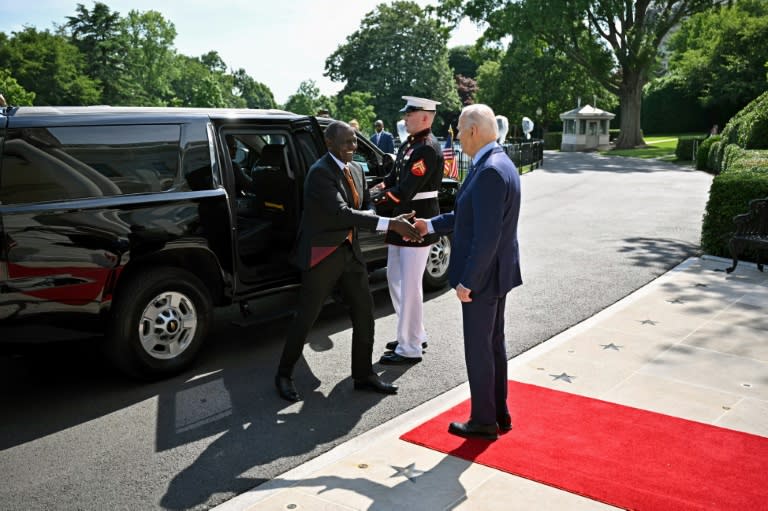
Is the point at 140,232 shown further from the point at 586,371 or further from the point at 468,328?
the point at 586,371

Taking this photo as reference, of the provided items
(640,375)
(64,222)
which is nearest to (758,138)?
(640,375)

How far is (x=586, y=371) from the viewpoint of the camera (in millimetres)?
6020

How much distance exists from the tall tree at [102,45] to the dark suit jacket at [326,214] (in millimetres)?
78907

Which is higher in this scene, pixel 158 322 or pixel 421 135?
pixel 421 135

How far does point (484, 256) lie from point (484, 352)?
0.64 metres

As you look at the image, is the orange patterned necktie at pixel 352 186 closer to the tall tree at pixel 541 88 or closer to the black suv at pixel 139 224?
the black suv at pixel 139 224

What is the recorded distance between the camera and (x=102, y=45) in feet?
258

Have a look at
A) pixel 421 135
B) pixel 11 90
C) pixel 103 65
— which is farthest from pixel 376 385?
pixel 103 65

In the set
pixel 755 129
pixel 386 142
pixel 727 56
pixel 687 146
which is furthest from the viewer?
pixel 727 56

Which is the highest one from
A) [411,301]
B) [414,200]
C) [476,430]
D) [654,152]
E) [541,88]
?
[541,88]

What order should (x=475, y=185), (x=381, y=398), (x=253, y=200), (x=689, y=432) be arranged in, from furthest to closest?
(x=253, y=200) → (x=381, y=398) → (x=689, y=432) → (x=475, y=185)

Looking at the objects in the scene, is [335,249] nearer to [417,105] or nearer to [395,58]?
[417,105]

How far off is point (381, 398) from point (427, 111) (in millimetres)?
2354

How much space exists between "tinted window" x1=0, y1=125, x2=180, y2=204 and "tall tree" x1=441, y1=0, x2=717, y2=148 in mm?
31502
